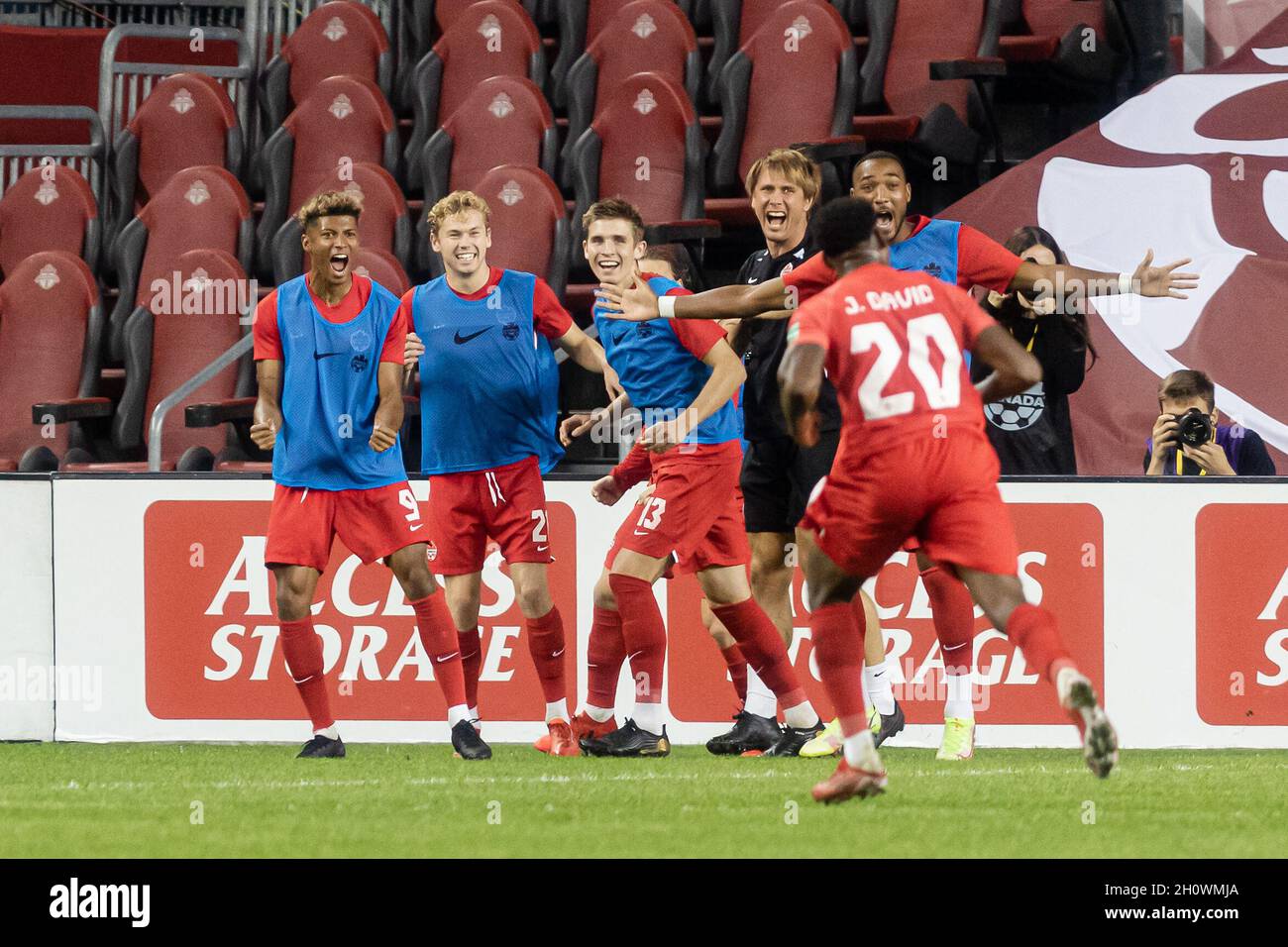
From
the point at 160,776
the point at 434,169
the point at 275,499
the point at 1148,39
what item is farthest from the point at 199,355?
the point at 1148,39

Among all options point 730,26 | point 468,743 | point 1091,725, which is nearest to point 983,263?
point 1091,725

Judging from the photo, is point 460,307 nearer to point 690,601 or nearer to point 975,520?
point 690,601

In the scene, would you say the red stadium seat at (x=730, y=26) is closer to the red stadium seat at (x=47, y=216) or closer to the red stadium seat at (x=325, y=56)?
the red stadium seat at (x=325, y=56)

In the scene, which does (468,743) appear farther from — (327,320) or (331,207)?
(331,207)

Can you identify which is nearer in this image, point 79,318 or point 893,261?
point 893,261

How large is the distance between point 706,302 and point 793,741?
1799 millimetres

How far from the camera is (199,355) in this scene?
957 cm

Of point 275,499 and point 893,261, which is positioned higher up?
point 893,261

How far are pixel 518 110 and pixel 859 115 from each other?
1.98 meters

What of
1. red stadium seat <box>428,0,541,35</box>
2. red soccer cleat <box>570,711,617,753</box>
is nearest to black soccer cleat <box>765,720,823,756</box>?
red soccer cleat <box>570,711,617,753</box>

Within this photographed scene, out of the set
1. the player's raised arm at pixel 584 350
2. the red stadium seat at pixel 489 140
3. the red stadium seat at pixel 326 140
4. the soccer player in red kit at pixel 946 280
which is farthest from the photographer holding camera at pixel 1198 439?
the red stadium seat at pixel 326 140

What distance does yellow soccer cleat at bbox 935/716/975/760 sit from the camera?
638 centimetres

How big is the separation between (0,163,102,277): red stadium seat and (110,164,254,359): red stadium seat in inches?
22.6

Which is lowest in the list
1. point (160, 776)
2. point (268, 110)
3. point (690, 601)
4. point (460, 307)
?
point (160, 776)
